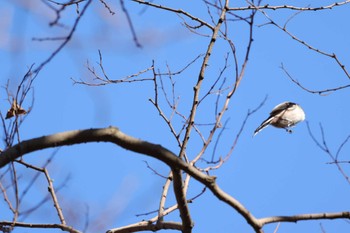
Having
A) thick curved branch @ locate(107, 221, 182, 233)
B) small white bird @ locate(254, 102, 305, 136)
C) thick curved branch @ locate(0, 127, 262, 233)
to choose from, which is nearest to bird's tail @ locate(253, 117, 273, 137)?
small white bird @ locate(254, 102, 305, 136)

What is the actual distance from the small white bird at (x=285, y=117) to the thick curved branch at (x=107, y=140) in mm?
4761

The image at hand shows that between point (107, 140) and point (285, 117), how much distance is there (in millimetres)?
5429

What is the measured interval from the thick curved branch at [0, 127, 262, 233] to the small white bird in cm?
476

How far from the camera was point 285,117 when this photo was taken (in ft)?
24.3

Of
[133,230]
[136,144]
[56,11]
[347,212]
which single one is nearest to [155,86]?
[133,230]

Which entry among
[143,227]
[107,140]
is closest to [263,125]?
[143,227]

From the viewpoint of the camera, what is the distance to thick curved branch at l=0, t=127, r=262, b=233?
223 cm

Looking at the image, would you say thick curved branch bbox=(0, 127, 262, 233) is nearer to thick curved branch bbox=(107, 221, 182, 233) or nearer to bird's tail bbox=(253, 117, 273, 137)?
thick curved branch bbox=(107, 221, 182, 233)

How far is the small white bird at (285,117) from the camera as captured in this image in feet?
24.0

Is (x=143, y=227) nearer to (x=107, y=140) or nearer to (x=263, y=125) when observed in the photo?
(x=107, y=140)

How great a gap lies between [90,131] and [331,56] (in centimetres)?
208

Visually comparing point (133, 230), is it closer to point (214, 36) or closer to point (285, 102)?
point (214, 36)

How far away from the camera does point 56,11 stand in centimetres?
179

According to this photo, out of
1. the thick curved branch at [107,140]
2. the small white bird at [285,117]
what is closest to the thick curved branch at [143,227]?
the thick curved branch at [107,140]
